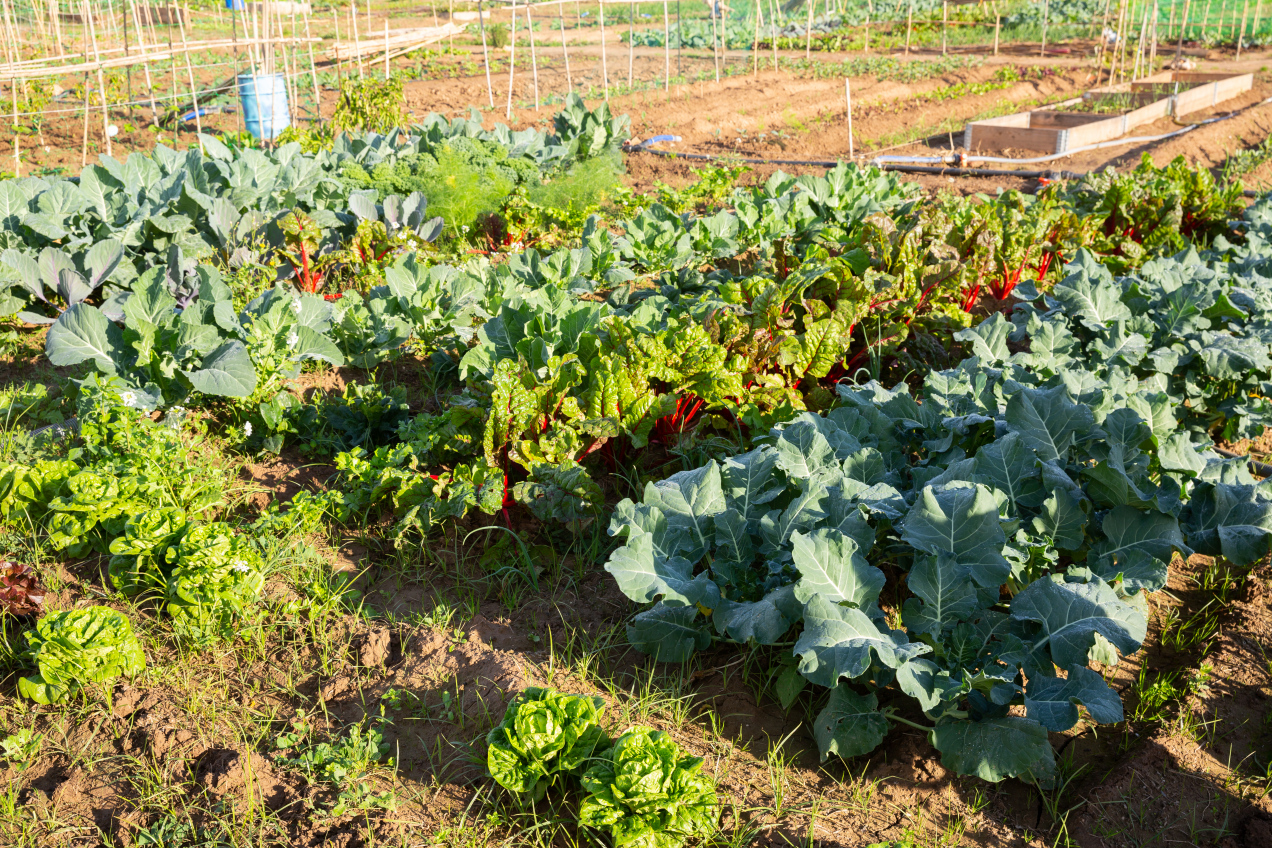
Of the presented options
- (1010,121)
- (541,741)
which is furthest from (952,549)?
(1010,121)

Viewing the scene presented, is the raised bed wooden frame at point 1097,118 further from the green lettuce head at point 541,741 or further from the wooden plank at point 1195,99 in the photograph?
the green lettuce head at point 541,741

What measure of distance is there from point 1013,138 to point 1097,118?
1699 mm

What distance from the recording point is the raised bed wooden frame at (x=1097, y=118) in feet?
32.4

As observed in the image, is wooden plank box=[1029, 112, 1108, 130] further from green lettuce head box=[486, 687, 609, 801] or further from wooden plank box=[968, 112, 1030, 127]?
green lettuce head box=[486, 687, 609, 801]

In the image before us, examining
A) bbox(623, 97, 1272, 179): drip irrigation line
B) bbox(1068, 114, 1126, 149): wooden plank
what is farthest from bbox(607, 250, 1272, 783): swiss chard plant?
bbox(1068, 114, 1126, 149): wooden plank

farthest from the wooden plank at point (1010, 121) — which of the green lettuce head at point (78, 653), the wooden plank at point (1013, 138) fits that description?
the green lettuce head at point (78, 653)

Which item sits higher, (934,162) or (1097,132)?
(1097,132)

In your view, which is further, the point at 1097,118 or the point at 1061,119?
the point at 1061,119

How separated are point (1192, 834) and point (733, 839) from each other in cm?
111

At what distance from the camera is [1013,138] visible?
10078 millimetres

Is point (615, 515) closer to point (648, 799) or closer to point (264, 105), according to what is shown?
point (648, 799)

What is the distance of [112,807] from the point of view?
2236 mm

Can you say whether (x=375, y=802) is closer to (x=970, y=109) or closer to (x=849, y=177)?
(x=849, y=177)

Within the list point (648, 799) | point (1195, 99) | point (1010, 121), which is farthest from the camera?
point (1195, 99)
